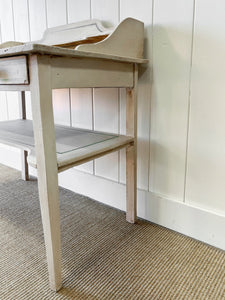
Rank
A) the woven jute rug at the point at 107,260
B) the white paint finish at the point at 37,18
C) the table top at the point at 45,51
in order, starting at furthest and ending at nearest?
the white paint finish at the point at 37,18, the woven jute rug at the point at 107,260, the table top at the point at 45,51

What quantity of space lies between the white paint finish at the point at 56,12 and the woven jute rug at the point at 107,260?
775 mm

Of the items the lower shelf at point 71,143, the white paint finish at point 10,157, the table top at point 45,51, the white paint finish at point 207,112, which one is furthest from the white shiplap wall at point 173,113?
the white paint finish at point 10,157

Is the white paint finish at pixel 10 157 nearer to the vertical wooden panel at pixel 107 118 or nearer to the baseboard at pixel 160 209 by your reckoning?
the baseboard at pixel 160 209

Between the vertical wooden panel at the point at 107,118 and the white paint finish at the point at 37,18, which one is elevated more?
the white paint finish at the point at 37,18

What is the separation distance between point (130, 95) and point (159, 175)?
0.29 meters

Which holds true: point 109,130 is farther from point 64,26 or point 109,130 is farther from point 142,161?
point 64,26

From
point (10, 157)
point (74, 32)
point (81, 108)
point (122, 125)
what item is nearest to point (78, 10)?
point (74, 32)

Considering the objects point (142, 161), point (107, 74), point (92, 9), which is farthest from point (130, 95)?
point (92, 9)

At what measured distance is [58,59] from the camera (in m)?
0.58

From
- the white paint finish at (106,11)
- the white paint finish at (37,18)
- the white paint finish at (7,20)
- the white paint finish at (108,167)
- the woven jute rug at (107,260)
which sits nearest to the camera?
the woven jute rug at (107,260)

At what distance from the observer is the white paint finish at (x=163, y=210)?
813 millimetres

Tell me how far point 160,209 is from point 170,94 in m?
0.40

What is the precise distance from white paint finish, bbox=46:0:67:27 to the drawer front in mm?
548

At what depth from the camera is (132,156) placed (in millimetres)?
884
